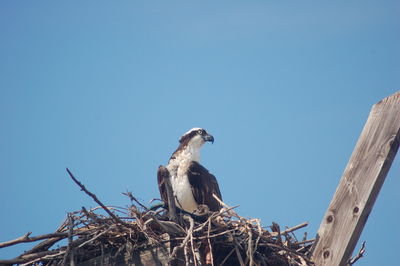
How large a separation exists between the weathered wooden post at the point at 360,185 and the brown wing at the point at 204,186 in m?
3.15

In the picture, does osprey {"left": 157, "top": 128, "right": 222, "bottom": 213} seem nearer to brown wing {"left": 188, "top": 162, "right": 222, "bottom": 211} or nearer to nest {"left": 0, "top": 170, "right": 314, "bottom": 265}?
brown wing {"left": 188, "top": 162, "right": 222, "bottom": 211}

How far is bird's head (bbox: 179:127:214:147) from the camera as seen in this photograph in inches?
306

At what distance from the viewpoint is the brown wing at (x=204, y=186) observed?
22.4 feet

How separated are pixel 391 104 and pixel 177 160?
4270 millimetres

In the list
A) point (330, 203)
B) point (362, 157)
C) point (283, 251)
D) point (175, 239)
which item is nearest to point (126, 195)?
point (175, 239)

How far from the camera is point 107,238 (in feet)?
14.3

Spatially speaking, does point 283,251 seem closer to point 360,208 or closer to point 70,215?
point 360,208

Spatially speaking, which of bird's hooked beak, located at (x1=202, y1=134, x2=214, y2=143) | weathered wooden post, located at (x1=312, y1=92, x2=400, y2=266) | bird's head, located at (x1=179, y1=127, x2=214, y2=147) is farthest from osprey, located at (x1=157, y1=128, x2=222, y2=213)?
weathered wooden post, located at (x1=312, y1=92, x2=400, y2=266)

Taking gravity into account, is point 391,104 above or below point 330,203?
above

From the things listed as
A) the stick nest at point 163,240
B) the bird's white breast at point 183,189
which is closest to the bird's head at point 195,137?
the bird's white breast at point 183,189

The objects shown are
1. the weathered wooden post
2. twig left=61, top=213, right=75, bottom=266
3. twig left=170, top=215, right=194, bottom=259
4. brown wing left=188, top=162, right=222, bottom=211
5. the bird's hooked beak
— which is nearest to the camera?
the weathered wooden post

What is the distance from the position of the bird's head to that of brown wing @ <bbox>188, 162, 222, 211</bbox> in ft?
2.42

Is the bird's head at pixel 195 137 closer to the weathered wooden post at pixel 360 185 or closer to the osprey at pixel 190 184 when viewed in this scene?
the osprey at pixel 190 184

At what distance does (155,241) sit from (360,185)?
1.75 meters
